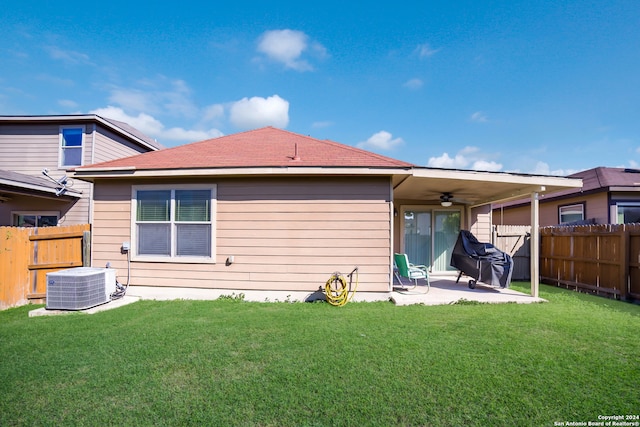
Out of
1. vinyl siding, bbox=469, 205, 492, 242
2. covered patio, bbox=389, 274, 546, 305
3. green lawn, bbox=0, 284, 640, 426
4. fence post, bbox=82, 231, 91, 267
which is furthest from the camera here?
vinyl siding, bbox=469, 205, 492, 242

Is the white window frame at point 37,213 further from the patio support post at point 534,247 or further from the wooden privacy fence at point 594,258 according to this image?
the wooden privacy fence at point 594,258

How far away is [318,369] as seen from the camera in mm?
2885

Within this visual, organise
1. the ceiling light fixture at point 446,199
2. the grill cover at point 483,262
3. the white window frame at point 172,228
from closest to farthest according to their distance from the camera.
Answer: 1. the white window frame at point 172,228
2. the grill cover at point 483,262
3. the ceiling light fixture at point 446,199

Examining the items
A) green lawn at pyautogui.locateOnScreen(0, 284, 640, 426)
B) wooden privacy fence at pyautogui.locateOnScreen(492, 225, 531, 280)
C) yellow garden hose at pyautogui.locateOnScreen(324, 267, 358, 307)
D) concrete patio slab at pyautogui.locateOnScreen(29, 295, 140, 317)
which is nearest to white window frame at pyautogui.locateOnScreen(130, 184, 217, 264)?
concrete patio slab at pyautogui.locateOnScreen(29, 295, 140, 317)

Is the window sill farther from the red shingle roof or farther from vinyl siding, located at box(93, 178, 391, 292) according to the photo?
the red shingle roof

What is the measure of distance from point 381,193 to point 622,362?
380 cm

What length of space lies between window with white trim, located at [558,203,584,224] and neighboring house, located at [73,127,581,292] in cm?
592

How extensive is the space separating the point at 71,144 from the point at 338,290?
32.6ft

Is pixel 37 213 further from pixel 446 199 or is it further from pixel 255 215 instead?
pixel 446 199

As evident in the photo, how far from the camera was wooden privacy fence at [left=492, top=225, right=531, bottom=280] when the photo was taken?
902 cm

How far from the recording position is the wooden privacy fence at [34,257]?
545cm

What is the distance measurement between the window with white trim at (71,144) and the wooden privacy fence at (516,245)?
13.1 meters

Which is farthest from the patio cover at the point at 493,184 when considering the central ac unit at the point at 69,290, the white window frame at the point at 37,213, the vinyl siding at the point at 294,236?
the white window frame at the point at 37,213

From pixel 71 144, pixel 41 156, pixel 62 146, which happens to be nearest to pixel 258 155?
pixel 71 144
